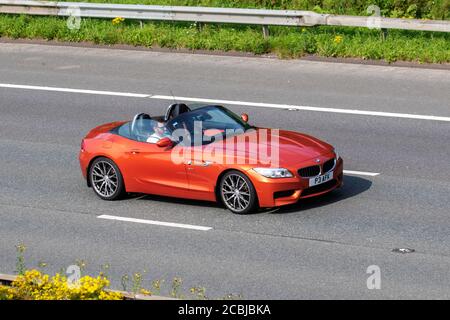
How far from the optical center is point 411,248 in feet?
47.0

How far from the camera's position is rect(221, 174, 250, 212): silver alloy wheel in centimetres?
1592

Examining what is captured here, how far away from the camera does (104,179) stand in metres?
17.2

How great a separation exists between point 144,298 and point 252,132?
235 inches

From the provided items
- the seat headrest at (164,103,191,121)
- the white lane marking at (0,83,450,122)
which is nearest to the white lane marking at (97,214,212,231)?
the seat headrest at (164,103,191,121)

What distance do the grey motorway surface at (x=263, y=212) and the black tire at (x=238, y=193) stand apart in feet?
0.58

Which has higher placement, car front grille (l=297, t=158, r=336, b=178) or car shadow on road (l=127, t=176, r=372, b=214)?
car front grille (l=297, t=158, r=336, b=178)

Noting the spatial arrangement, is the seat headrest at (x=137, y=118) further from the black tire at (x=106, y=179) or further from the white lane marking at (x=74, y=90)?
the white lane marking at (x=74, y=90)

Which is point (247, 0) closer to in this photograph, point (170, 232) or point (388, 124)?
point (388, 124)

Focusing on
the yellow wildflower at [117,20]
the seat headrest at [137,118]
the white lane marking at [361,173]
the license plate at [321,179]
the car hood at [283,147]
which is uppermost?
the yellow wildflower at [117,20]

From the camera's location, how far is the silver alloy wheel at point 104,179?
56.3ft

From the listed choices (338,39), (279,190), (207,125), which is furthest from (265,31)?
(279,190)

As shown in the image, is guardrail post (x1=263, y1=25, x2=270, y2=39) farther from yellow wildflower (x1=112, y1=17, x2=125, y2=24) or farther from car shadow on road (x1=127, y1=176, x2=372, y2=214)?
car shadow on road (x1=127, y1=176, x2=372, y2=214)

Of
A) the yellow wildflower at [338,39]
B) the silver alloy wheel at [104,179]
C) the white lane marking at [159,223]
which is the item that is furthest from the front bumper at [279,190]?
the yellow wildflower at [338,39]

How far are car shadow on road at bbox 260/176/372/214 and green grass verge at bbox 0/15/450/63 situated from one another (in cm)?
743
